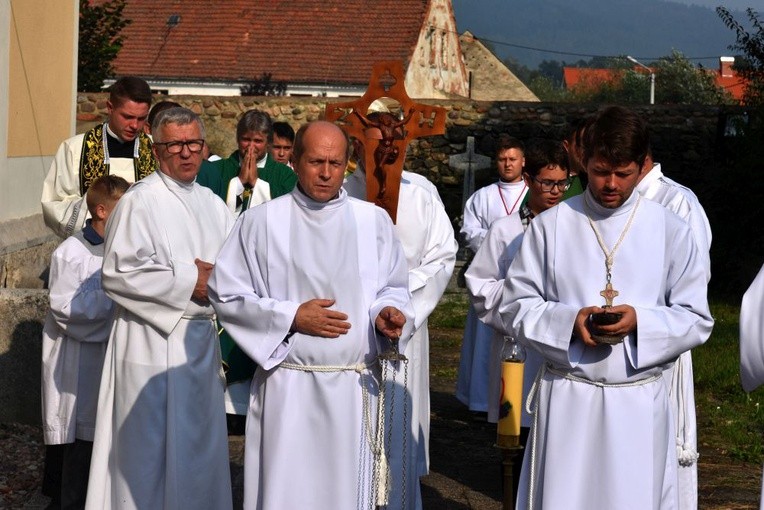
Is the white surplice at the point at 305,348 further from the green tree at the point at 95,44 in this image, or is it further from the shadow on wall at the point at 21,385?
the green tree at the point at 95,44

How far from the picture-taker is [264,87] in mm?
37125

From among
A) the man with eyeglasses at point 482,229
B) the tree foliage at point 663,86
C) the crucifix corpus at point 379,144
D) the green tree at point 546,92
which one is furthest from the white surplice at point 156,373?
the green tree at point 546,92

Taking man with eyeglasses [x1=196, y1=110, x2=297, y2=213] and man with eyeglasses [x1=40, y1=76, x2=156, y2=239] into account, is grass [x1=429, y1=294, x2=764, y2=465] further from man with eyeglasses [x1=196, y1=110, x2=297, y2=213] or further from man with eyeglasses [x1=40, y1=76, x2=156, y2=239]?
man with eyeglasses [x1=40, y1=76, x2=156, y2=239]

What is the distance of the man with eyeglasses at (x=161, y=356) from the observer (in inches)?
238

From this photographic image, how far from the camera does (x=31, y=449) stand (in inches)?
327

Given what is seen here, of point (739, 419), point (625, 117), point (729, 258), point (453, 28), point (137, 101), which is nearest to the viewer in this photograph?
point (625, 117)

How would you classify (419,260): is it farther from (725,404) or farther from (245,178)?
(725,404)

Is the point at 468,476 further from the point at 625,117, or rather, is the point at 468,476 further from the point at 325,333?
the point at 625,117

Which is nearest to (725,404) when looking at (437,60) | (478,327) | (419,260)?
(478,327)

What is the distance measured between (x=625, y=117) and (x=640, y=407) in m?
1.07

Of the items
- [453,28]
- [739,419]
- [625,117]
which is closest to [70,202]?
[625,117]

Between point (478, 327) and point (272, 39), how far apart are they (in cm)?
2932

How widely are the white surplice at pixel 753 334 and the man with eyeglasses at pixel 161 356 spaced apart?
2.58 meters

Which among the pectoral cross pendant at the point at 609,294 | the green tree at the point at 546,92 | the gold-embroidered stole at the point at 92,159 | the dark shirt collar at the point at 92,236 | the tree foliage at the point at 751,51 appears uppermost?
the green tree at the point at 546,92
